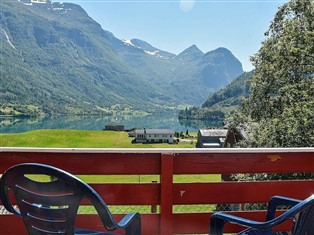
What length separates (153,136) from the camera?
55.8 metres

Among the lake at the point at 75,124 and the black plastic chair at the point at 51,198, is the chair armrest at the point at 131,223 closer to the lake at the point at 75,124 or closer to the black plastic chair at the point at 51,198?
the black plastic chair at the point at 51,198

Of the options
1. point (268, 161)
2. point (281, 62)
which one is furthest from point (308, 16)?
point (268, 161)

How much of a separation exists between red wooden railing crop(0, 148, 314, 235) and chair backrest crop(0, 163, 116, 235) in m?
0.98

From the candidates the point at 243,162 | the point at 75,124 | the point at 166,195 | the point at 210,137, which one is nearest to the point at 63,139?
the point at 210,137

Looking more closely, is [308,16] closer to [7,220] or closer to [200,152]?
[200,152]

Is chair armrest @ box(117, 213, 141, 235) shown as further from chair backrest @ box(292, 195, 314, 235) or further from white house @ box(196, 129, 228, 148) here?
white house @ box(196, 129, 228, 148)

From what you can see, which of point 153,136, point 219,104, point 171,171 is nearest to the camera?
point 171,171

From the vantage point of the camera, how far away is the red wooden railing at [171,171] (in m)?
2.57

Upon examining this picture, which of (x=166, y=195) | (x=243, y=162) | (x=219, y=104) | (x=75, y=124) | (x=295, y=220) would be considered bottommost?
(x=75, y=124)

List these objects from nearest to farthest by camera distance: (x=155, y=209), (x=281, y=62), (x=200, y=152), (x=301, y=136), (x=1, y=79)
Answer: (x=200, y=152)
(x=155, y=209)
(x=301, y=136)
(x=281, y=62)
(x=1, y=79)

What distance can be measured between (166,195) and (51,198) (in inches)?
49.1

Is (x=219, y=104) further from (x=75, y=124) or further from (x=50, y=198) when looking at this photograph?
(x=50, y=198)

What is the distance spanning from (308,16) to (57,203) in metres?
12.1

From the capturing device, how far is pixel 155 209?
329 cm
